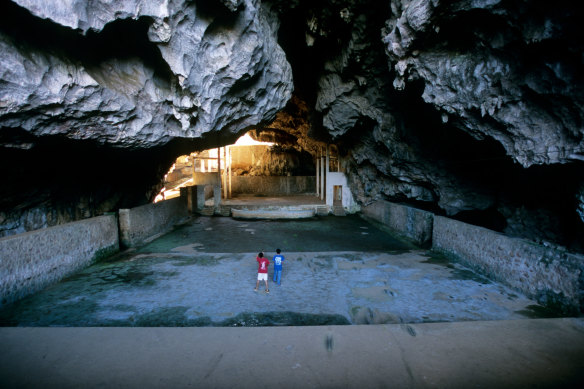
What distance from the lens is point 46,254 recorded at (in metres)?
6.82

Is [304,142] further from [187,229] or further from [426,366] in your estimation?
[426,366]

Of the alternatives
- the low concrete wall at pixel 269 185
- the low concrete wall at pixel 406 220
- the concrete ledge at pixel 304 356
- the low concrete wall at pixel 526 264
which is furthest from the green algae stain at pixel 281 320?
the low concrete wall at pixel 269 185

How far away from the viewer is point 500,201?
10.9m

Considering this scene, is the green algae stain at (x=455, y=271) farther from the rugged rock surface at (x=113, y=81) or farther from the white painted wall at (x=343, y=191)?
the white painted wall at (x=343, y=191)

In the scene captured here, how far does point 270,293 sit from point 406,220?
8047mm

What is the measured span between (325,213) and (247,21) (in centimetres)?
1321

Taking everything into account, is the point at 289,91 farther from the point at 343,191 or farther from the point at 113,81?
the point at 343,191

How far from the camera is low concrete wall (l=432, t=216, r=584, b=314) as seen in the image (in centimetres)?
527

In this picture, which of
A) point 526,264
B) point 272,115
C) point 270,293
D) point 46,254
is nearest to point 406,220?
point 526,264

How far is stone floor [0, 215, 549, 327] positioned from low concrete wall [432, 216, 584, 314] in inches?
12.8

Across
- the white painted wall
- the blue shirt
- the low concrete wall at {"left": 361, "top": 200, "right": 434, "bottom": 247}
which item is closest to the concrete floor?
the blue shirt

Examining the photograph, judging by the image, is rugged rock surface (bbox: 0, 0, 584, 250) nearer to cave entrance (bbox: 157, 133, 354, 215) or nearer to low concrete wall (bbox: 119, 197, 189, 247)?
low concrete wall (bbox: 119, 197, 189, 247)

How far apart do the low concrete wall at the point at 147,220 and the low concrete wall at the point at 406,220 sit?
11119mm

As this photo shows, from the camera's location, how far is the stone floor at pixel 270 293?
5418 mm
